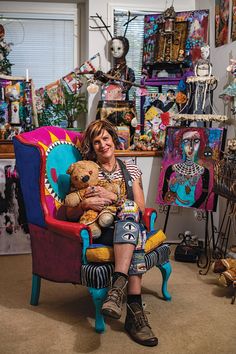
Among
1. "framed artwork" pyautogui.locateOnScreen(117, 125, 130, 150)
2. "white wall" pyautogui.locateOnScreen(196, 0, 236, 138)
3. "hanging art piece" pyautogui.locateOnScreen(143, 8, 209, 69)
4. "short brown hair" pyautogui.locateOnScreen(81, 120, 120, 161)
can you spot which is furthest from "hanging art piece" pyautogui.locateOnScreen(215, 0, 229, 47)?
"short brown hair" pyautogui.locateOnScreen(81, 120, 120, 161)

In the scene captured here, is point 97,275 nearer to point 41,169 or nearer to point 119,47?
point 41,169

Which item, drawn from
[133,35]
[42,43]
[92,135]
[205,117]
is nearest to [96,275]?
[92,135]

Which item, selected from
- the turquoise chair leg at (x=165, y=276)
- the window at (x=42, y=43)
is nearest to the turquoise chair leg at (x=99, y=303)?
the turquoise chair leg at (x=165, y=276)

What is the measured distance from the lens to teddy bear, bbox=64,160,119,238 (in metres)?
2.38

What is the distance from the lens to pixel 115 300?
6.84 feet

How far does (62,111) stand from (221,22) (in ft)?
4.69

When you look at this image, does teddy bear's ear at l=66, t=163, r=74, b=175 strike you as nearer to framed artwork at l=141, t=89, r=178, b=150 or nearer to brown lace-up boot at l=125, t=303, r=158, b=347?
brown lace-up boot at l=125, t=303, r=158, b=347

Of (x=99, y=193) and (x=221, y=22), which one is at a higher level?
(x=221, y=22)

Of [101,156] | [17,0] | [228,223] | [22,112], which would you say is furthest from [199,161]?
[17,0]

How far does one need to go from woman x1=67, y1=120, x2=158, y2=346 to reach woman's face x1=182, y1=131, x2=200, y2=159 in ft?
2.87

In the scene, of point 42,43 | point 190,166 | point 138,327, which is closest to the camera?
point 138,327

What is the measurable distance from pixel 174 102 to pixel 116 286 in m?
2.07

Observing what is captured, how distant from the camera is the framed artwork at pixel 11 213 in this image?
3531 mm

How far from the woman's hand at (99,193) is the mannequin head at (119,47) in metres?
1.82
